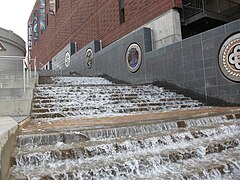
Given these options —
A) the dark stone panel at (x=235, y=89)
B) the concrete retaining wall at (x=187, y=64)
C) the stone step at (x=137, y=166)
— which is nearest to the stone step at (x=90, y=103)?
the concrete retaining wall at (x=187, y=64)

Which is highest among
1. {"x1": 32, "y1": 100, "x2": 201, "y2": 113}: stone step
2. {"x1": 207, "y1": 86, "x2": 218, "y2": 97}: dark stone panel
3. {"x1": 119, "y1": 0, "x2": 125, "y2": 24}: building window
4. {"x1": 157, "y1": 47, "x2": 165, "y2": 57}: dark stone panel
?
{"x1": 119, "y1": 0, "x2": 125, "y2": 24}: building window

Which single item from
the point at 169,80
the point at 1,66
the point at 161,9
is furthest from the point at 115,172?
the point at 1,66

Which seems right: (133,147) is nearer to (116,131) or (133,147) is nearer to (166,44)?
(116,131)

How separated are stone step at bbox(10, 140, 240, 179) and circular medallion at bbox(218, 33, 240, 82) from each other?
13.9 feet

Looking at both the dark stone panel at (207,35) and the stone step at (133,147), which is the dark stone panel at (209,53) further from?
the stone step at (133,147)

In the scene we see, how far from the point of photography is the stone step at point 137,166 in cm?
266

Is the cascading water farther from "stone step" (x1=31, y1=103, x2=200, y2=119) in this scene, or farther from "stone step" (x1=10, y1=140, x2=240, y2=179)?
"stone step" (x1=31, y1=103, x2=200, y2=119)

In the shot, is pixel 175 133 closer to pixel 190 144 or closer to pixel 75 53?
pixel 190 144

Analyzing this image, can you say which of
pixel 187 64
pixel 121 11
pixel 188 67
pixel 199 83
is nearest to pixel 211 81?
pixel 199 83

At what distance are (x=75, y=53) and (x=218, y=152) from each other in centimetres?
1726

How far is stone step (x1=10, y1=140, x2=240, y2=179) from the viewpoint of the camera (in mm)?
2664

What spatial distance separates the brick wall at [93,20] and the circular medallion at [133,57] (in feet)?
4.28

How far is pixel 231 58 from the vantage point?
718 centimetres

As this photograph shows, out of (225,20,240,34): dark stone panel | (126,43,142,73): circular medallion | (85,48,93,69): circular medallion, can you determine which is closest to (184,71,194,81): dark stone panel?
(225,20,240,34): dark stone panel
